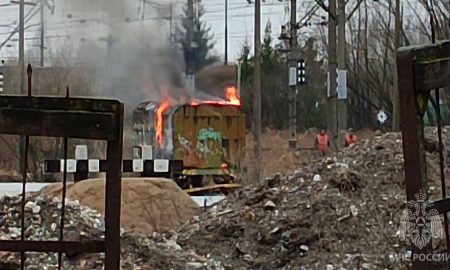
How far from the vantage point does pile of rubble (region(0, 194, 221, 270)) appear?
5688 mm

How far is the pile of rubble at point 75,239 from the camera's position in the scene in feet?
18.7

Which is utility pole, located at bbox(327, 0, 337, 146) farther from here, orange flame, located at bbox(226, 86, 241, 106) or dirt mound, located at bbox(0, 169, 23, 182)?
dirt mound, located at bbox(0, 169, 23, 182)

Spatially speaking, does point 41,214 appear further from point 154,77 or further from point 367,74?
point 367,74

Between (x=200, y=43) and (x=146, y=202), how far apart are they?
49.7 feet

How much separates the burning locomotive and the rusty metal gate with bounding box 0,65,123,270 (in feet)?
50.9

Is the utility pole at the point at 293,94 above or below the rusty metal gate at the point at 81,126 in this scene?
above

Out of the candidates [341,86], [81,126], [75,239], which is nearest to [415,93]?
[81,126]

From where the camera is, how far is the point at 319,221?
22.5ft

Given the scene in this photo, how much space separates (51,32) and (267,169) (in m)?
6.11

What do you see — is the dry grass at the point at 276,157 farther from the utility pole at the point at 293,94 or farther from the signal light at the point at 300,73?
the signal light at the point at 300,73

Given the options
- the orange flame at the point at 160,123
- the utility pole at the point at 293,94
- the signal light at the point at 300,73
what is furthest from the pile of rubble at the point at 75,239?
the utility pole at the point at 293,94

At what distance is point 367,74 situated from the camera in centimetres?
3089

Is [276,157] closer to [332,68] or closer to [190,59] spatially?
[190,59]

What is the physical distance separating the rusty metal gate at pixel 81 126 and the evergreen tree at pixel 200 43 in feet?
60.9
